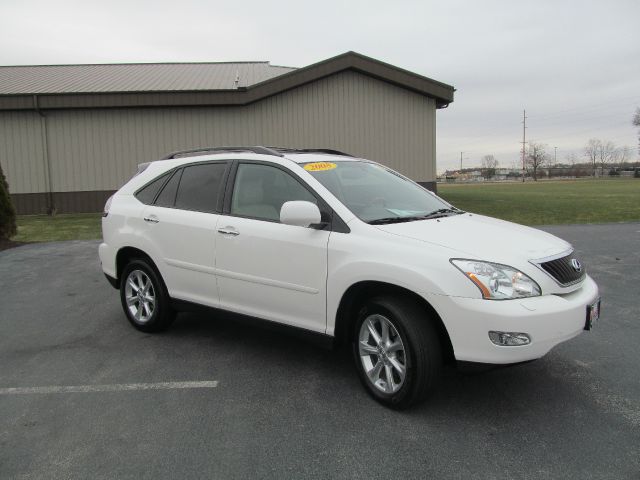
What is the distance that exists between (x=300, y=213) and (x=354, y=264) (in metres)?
0.51

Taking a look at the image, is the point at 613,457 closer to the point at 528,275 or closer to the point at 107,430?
the point at 528,275

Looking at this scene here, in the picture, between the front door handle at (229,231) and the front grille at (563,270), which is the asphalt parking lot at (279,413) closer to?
the front grille at (563,270)

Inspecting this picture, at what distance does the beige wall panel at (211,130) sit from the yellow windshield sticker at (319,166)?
14002 millimetres

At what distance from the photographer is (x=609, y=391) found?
3662 mm

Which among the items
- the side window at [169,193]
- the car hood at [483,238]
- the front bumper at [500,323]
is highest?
the side window at [169,193]

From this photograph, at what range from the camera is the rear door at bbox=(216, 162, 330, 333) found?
12.4 feet

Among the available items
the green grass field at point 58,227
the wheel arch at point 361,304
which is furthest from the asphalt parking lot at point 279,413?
the green grass field at point 58,227

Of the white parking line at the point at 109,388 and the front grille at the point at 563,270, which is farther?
the white parking line at the point at 109,388

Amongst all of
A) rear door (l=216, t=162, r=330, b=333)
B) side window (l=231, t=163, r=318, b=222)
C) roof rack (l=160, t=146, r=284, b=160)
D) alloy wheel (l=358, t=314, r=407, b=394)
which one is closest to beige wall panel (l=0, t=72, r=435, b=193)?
roof rack (l=160, t=146, r=284, b=160)

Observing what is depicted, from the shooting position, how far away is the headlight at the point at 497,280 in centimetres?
307

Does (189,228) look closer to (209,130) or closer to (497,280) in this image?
(497,280)

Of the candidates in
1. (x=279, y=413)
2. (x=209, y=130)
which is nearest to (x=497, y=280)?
(x=279, y=413)

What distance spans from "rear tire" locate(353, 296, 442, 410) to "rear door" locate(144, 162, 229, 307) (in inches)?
59.8

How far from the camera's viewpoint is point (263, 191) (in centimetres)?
430
